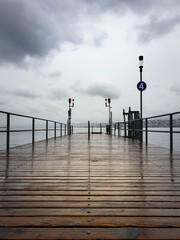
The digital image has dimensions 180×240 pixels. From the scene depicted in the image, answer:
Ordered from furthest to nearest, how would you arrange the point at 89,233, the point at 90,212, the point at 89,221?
the point at 90,212
the point at 89,221
the point at 89,233

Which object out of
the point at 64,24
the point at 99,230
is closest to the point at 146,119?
the point at 99,230

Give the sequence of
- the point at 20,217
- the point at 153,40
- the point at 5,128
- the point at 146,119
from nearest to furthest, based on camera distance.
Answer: the point at 20,217, the point at 5,128, the point at 146,119, the point at 153,40

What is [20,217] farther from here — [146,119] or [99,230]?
[146,119]

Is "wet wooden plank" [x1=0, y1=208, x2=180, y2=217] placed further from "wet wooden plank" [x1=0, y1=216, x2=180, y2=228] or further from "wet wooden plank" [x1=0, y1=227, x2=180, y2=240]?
"wet wooden plank" [x1=0, y1=227, x2=180, y2=240]

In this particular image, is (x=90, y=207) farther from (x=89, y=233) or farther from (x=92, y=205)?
(x=89, y=233)

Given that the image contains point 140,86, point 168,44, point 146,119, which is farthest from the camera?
point 168,44

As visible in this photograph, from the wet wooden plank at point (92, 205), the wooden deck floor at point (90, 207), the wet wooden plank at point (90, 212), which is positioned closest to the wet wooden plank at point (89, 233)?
the wooden deck floor at point (90, 207)

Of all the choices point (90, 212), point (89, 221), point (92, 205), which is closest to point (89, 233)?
point (89, 221)

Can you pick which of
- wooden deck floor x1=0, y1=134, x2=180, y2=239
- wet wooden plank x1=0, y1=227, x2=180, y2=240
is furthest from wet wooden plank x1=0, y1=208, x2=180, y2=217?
wet wooden plank x1=0, y1=227, x2=180, y2=240

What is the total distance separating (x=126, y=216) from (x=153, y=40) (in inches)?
515

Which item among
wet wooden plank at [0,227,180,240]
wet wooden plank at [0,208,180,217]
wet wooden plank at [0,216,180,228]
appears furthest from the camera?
wet wooden plank at [0,208,180,217]

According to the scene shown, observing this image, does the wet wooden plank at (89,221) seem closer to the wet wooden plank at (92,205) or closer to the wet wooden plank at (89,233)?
the wet wooden plank at (89,233)

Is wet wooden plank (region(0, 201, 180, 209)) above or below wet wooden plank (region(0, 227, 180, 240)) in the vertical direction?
above

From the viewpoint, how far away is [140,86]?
6.95 metres
